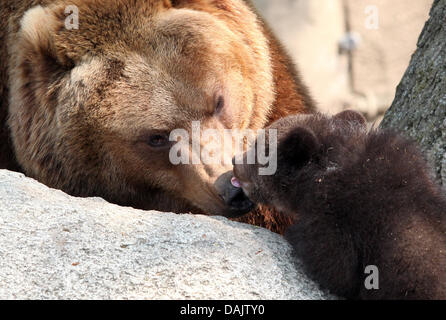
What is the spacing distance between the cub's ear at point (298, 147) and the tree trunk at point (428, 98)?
3.32 feet

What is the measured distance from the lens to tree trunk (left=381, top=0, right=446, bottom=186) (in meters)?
4.42

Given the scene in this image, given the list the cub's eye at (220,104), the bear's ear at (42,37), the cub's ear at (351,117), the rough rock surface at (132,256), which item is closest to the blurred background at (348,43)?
the cub's eye at (220,104)

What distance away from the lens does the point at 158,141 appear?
178 inches

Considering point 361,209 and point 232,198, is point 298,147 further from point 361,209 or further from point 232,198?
point 232,198

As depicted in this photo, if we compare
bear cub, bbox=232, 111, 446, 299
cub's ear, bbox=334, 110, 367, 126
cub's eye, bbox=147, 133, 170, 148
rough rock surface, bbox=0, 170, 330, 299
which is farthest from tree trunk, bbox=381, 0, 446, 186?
cub's eye, bbox=147, 133, 170, 148

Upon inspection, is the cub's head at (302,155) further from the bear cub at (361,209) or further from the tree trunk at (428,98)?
the tree trunk at (428,98)

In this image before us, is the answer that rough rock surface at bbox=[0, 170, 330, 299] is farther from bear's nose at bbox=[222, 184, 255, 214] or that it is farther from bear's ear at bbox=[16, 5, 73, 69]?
bear's ear at bbox=[16, 5, 73, 69]

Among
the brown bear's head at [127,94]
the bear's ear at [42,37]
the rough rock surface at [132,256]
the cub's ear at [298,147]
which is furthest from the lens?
the bear's ear at [42,37]

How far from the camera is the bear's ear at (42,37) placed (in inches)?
178

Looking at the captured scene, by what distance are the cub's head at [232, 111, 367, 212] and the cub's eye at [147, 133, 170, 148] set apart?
2.16 ft

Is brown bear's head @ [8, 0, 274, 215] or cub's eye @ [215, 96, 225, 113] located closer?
brown bear's head @ [8, 0, 274, 215]

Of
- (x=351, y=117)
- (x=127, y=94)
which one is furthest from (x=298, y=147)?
(x=127, y=94)

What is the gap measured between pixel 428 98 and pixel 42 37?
2.51 metres

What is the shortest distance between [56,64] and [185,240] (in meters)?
1.75
